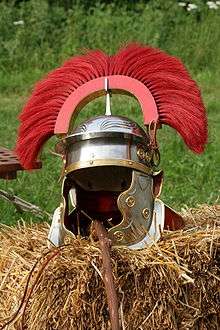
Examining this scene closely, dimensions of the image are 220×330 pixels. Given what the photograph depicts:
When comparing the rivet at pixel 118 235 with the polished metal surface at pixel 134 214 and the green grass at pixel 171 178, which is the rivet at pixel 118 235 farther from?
the green grass at pixel 171 178

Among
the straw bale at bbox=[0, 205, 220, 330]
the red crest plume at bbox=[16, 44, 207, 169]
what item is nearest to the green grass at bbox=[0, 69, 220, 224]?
the red crest plume at bbox=[16, 44, 207, 169]

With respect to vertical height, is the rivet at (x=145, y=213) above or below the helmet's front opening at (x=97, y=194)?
below

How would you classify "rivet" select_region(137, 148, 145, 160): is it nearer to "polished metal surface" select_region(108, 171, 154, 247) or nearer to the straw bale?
"polished metal surface" select_region(108, 171, 154, 247)

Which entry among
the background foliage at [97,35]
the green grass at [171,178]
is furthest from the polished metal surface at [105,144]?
the background foliage at [97,35]

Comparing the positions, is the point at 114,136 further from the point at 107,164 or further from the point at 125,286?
the point at 125,286

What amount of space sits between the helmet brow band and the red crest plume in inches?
0.6

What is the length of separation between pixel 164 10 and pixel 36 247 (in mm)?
7575

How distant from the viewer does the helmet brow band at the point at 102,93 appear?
283cm

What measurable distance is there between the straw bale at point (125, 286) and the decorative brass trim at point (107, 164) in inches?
7.9

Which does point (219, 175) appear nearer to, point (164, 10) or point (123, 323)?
point (123, 323)

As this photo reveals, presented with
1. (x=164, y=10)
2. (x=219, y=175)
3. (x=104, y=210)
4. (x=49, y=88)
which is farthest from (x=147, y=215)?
(x=164, y=10)

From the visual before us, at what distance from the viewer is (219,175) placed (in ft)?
18.9

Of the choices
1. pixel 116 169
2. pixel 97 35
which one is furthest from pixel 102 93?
pixel 97 35

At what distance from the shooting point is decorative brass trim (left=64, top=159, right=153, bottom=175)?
2.59 metres
